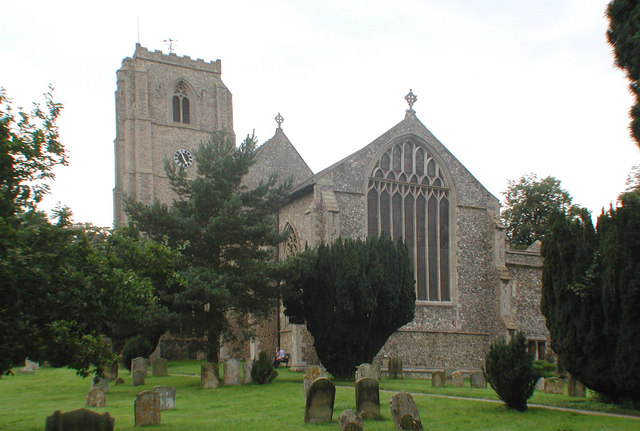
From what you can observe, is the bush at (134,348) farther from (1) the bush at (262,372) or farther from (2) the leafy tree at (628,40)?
(2) the leafy tree at (628,40)

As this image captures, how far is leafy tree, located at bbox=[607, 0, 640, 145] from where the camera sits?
1155 centimetres

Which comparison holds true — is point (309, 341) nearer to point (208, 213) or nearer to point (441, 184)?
point (208, 213)

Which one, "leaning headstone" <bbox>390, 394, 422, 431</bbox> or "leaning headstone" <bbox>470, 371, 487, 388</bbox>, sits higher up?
"leaning headstone" <bbox>390, 394, 422, 431</bbox>

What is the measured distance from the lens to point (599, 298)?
14555 mm

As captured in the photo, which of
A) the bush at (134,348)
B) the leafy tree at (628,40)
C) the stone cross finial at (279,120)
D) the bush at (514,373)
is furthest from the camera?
the stone cross finial at (279,120)

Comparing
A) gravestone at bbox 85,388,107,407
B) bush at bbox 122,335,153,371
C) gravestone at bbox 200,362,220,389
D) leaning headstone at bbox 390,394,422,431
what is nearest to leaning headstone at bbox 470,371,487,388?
gravestone at bbox 200,362,220,389

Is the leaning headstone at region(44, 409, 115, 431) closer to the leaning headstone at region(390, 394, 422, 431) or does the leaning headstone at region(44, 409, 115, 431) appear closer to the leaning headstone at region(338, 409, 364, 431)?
the leaning headstone at region(338, 409, 364, 431)

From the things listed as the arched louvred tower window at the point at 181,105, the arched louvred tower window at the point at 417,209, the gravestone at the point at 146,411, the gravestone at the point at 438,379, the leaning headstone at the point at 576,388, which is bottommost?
the gravestone at the point at 438,379

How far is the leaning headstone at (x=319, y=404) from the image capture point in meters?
12.4

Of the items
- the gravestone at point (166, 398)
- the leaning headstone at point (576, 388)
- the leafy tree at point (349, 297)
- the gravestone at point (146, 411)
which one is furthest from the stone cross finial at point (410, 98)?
the gravestone at point (146, 411)

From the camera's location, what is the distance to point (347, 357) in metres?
21.5

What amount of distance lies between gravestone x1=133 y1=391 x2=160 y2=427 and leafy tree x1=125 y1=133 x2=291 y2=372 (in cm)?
707

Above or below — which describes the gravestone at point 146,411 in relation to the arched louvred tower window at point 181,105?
below

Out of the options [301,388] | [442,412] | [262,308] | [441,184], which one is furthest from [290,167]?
[442,412]
